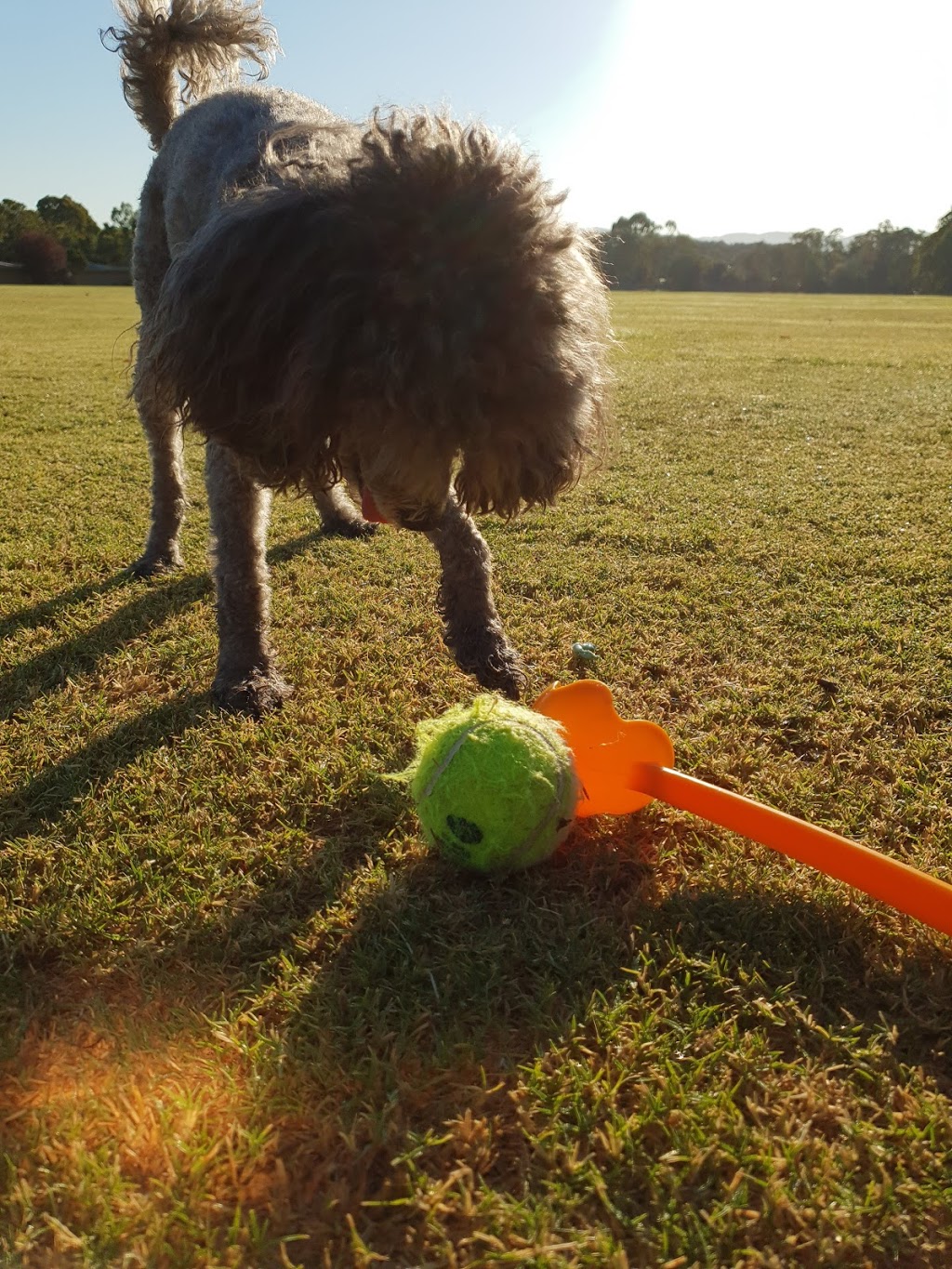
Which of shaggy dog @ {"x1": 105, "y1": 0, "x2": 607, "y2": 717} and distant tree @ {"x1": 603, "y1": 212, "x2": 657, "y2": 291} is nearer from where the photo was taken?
shaggy dog @ {"x1": 105, "y1": 0, "x2": 607, "y2": 717}

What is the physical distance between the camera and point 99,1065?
1654 millimetres

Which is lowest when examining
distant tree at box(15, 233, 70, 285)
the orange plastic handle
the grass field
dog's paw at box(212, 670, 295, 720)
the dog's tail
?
the grass field

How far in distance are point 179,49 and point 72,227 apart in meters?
80.2

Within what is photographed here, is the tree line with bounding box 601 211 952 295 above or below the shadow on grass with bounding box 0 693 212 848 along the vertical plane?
above

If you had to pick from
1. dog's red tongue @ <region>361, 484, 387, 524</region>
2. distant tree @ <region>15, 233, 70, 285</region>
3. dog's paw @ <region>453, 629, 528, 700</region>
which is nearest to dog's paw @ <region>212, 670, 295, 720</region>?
dog's paw @ <region>453, 629, 528, 700</region>

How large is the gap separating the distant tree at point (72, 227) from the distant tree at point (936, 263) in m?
66.5

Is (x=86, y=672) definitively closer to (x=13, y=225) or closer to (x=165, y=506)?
(x=165, y=506)

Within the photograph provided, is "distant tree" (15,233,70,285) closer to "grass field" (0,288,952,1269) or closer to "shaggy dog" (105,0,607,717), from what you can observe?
"grass field" (0,288,952,1269)

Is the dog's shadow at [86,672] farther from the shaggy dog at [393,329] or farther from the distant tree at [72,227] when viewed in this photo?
the distant tree at [72,227]

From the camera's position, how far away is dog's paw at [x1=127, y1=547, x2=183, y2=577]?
14.1ft

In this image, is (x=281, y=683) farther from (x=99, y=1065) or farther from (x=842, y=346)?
(x=842, y=346)

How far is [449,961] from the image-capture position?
73.0 inches

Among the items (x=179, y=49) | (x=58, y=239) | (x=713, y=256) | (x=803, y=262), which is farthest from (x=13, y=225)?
(x=179, y=49)

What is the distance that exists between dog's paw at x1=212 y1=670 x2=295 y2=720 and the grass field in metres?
0.07
